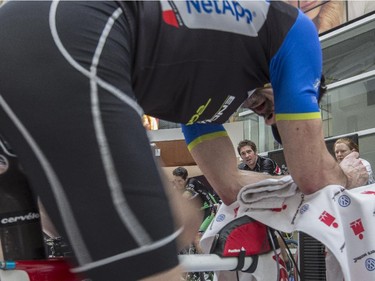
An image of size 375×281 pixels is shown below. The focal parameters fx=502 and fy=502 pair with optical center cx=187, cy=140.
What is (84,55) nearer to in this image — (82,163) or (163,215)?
(82,163)

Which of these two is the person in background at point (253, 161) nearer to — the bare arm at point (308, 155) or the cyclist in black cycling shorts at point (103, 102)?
the bare arm at point (308, 155)

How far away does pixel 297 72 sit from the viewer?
48.9 inches

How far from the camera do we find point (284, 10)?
1.22 meters

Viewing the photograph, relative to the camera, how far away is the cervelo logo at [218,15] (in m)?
1.03

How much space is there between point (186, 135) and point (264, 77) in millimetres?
606

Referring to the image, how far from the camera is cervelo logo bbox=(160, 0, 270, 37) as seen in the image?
103cm

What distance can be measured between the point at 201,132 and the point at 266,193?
31 cm

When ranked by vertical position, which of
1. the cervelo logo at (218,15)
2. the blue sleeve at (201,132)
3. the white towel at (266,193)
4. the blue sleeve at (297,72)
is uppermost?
the cervelo logo at (218,15)

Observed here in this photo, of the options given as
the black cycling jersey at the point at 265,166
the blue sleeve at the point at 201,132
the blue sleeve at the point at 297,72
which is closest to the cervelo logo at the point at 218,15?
the blue sleeve at the point at 297,72

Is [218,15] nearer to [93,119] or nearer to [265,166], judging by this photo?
[93,119]

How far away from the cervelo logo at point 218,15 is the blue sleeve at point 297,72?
114 millimetres

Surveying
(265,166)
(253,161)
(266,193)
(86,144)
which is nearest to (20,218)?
(86,144)

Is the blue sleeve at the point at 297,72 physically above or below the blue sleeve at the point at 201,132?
above

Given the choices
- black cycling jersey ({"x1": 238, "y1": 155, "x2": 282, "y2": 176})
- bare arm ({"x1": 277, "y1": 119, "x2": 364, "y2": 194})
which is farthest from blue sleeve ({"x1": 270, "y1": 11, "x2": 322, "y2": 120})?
black cycling jersey ({"x1": 238, "y1": 155, "x2": 282, "y2": 176})
